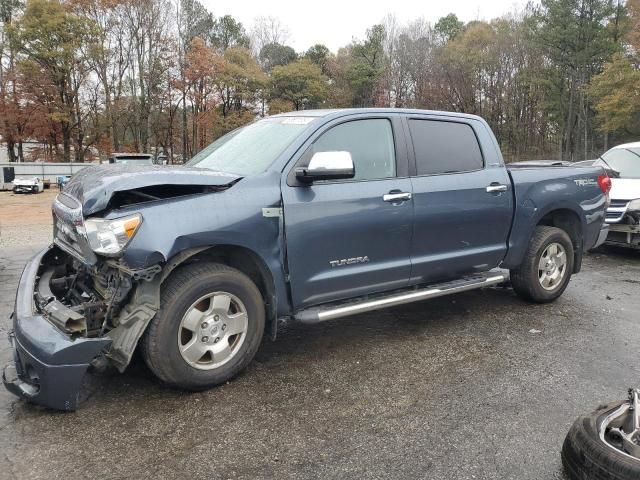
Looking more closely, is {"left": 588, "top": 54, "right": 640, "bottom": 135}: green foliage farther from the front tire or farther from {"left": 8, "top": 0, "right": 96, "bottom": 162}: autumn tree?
{"left": 8, "top": 0, "right": 96, "bottom": 162}: autumn tree

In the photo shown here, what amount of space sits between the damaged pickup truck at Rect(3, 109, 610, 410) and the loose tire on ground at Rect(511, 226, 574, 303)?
0.23m

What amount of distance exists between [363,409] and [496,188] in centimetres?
256

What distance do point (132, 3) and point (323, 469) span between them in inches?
1925

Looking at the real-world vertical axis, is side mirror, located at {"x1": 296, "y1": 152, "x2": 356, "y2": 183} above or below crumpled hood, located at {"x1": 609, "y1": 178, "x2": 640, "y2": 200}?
above

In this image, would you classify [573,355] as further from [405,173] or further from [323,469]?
[323,469]

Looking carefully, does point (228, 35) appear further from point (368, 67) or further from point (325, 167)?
point (325, 167)

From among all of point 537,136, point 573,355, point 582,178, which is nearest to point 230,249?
point 573,355

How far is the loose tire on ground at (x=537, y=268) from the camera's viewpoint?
5250mm

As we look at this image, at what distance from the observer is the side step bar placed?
12.3 feet

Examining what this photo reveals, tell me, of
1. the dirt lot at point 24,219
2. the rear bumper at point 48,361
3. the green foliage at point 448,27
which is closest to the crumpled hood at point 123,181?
the rear bumper at point 48,361

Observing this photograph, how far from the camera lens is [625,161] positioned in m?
9.23

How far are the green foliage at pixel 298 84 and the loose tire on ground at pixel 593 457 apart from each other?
156 ft

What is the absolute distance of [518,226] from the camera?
5047 mm

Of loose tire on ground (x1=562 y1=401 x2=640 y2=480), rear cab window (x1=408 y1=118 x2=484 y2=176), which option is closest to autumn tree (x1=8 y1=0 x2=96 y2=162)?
rear cab window (x1=408 y1=118 x2=484 y2=176)
